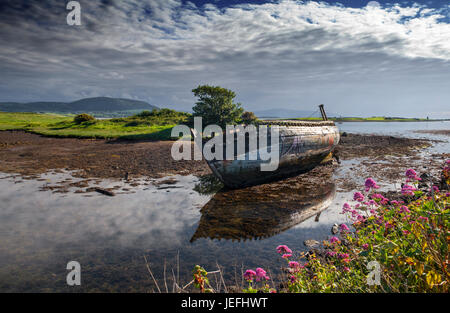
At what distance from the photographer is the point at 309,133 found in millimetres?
12734

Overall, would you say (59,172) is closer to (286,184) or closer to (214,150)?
(214,150)

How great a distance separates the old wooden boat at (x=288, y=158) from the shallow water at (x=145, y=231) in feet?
3.04

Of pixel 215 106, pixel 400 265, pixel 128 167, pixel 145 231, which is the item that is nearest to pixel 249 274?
pixel 400 265

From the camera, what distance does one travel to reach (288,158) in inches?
448

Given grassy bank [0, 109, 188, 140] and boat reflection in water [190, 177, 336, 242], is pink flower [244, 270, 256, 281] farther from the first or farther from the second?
grassy bank [0, 109, 188, 140]

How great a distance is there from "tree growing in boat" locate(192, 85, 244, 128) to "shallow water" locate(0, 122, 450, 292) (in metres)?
17.6

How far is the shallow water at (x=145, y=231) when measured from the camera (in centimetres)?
482

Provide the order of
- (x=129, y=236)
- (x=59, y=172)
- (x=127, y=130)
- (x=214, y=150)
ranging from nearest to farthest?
(x=129, y=236), (x=214, y=150), (x=59, y=172), (x=127, y=130)

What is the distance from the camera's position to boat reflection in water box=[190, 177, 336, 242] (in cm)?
654

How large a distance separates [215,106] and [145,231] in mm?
22036

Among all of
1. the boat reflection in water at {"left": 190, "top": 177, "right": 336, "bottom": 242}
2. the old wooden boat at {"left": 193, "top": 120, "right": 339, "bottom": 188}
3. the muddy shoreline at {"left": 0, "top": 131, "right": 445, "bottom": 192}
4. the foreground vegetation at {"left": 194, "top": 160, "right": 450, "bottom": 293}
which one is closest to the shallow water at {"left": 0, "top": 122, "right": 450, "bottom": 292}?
the boat reflection in water at {"left": 190, "top": 177, "right": 336, "bottom": 242}

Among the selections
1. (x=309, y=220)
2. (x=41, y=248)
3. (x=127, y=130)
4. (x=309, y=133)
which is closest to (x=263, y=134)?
(x=309, y=133)

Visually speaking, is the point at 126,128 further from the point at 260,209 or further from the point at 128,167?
the point at 260,209
